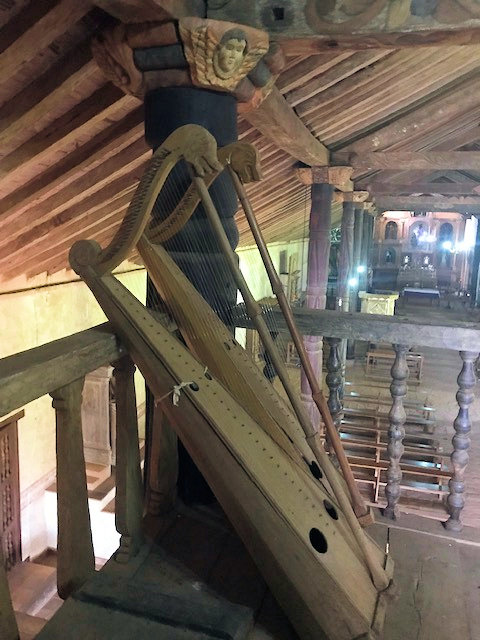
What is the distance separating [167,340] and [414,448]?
4.47 m

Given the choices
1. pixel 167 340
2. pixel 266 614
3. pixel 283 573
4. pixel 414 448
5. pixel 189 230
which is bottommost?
pixel 414 448

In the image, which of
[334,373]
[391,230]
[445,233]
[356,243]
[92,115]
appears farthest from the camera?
[391,230]

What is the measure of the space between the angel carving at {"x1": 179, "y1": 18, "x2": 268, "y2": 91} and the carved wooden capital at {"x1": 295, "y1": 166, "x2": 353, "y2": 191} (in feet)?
11.9

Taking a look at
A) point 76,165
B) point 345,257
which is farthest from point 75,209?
point 345,257

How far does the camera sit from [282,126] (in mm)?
3553

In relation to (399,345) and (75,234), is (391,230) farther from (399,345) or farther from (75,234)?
(399,345)

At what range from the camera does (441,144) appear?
7512 mm

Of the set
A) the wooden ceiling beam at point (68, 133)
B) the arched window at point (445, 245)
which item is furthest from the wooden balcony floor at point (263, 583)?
the arched window at point (445, 245)

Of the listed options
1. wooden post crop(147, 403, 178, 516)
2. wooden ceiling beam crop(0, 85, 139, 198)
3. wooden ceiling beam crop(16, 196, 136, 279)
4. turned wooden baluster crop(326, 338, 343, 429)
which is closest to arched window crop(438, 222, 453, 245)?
wooden ceiling beam crop(16, 196, 136, 279)

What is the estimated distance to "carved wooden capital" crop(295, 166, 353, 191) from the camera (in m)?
5.47

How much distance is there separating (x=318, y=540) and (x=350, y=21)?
1775 mm

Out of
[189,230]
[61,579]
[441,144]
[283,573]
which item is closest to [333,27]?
[189,230]

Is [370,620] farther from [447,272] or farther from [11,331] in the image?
[447,272]

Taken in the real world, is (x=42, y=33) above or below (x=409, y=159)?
below
